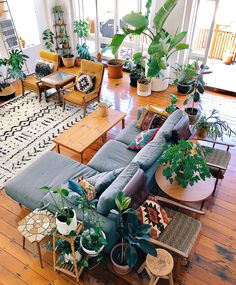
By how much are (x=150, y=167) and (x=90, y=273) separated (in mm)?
1373

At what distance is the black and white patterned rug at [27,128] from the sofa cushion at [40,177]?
0.75 meters

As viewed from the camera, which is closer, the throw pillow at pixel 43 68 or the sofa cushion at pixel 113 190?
the sofa cushion at pixel 113 190

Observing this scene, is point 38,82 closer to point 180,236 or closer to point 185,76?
point 185,76

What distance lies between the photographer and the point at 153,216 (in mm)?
2967

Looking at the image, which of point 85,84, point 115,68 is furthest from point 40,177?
point 115,68

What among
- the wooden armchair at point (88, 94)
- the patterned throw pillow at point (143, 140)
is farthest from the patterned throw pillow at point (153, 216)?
the wooden armchair at point (88, 94)

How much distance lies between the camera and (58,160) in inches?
153

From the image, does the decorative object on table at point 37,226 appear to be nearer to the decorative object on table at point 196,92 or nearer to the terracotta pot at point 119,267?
the terracotta pot at point 119,267

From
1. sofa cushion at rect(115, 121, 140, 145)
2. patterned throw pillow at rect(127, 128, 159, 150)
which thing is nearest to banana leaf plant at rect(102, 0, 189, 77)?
sofa cushion at rect(115, 121, 140, 145)

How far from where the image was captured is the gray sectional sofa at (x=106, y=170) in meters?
2.87

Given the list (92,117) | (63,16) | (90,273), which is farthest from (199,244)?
(63,16)

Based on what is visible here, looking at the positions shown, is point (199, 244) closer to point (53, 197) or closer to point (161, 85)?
point (53, 197)

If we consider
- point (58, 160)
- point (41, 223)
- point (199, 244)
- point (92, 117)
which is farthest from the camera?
point (92, 117)

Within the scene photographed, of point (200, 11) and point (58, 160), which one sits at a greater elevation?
point (200, 11)
